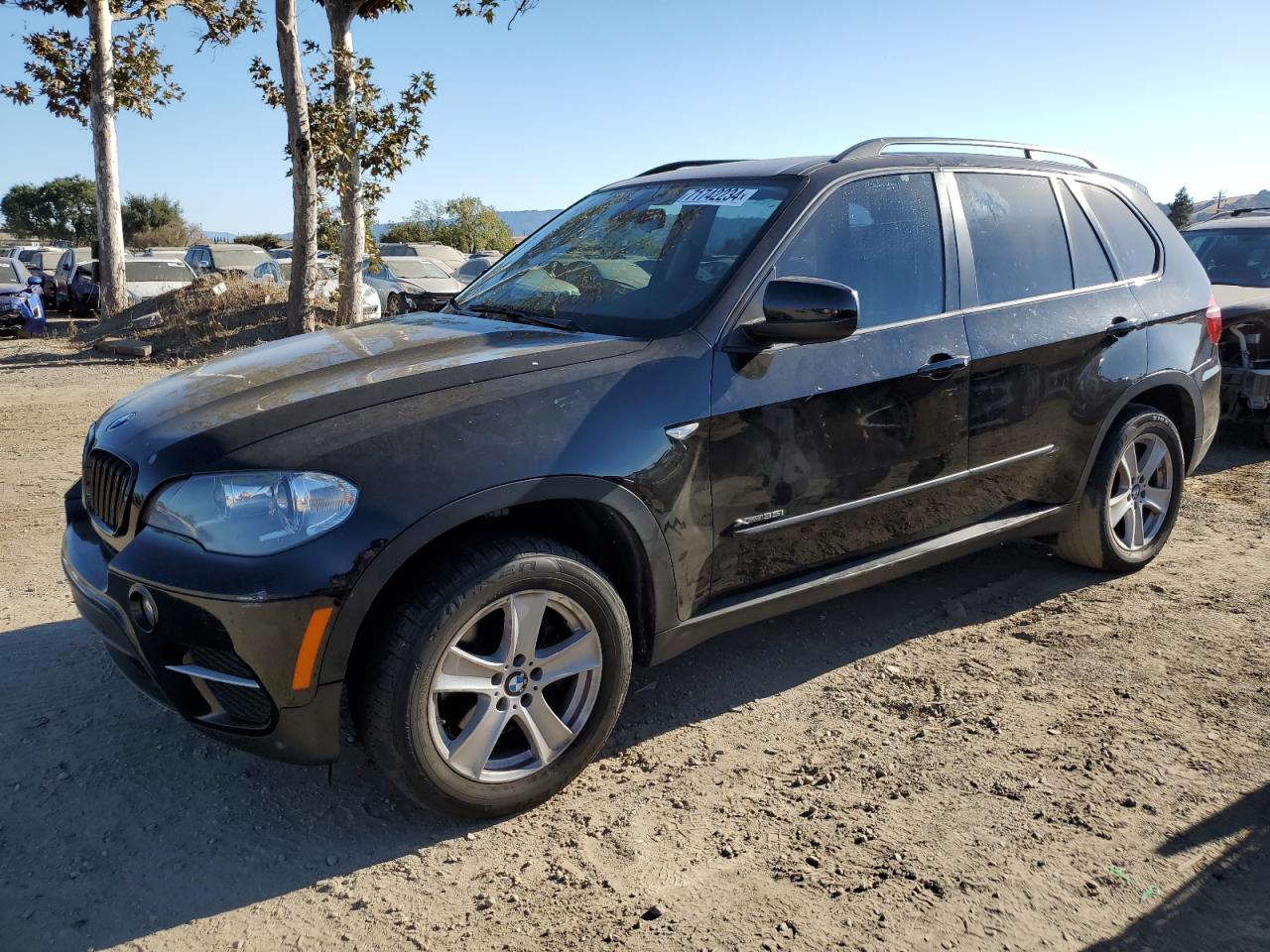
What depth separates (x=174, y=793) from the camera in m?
3.14

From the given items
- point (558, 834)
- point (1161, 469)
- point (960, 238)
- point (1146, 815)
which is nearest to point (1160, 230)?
point (1161, 469)

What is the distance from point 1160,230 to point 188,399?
4.44 metres

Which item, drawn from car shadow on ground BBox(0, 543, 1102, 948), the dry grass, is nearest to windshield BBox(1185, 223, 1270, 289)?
car shadow on ground BBox(0, 543, 1102, 948)

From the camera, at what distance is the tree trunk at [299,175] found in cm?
1231

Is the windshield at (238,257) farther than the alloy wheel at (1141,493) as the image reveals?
Yes

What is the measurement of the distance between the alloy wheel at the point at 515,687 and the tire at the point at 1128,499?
266cm

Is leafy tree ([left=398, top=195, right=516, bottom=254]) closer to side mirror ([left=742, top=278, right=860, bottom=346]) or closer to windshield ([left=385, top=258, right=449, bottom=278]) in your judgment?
windshield ([left=385, top=258, right=449, bottom=278])

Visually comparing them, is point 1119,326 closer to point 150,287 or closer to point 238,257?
point 150,287

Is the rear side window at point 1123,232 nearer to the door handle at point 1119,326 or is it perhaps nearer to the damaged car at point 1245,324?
the door handle at point 1119,326

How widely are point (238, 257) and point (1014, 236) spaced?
2586 cm

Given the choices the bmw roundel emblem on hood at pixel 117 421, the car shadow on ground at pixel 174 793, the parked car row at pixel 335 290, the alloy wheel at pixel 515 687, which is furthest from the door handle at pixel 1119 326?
the parked car row at pixel 335 290

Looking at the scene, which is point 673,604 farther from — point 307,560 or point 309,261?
point 309,261

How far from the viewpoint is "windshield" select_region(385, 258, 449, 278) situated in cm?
2041

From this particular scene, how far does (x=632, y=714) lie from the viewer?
3682 millimetres
